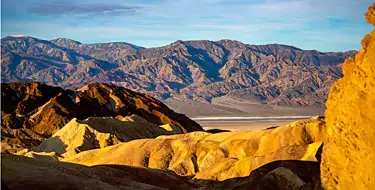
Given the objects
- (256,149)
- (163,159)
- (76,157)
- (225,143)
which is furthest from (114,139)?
(256,149)

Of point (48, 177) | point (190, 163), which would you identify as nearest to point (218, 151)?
point (190, 163)

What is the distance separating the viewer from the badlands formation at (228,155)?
23.8 meters

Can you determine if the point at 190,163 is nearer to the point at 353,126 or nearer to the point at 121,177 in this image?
the point at 121,177

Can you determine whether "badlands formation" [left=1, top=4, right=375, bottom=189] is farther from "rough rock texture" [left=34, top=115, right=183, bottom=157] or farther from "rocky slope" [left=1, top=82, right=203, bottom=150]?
"rocky slope" [left=1, top=82, right=203, bottom=150]

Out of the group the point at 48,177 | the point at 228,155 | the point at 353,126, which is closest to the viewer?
the point at 353,126

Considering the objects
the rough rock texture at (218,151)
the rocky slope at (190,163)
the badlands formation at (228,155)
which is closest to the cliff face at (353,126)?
the badlands formation at (228,155)

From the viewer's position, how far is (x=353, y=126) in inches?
949

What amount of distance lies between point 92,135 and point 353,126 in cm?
→ 7065

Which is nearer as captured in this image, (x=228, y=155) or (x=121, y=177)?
(x=121, y=177)

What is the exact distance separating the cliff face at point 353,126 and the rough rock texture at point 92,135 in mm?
61258

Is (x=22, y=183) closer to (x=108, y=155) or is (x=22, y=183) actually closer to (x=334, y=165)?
(x=334, y=165)

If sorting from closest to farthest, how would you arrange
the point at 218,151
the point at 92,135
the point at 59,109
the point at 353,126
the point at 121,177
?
the point at 353,126 → the point at 121,177 → the point at 218,151 → the point at 92,135 → the point at 59,109

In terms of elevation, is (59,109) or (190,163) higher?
(190,163)

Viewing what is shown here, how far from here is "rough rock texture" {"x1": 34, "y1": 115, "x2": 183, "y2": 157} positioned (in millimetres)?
85812
